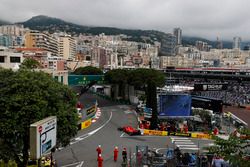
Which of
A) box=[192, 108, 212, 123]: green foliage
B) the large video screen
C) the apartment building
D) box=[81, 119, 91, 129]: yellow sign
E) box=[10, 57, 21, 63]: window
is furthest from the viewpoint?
box=[10, 57, 21, 63]: window

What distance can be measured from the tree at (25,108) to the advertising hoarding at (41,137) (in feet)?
7.84

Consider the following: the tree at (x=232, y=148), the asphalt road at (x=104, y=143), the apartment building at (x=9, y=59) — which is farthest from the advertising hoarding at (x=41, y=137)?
the apartment building at (x=9, y=59)

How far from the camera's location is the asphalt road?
65.6ft

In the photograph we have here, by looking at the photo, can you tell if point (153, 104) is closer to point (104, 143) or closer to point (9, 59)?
point (104, 143)

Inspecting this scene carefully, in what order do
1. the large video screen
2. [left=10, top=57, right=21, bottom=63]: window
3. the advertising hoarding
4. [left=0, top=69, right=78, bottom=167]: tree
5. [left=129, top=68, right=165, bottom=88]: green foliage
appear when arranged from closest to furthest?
the advertising hoarding → [left=0, top=69, right=78, bottom=167]: tree → the large video screen → [left=10, top=57, right=21, bottom=63]: window → [left=129, top=68, right=165, bottom=88]: green foliage

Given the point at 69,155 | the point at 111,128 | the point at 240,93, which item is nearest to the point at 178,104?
the point at 111,128

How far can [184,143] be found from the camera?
86.2 feet

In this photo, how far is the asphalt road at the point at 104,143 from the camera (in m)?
20.0

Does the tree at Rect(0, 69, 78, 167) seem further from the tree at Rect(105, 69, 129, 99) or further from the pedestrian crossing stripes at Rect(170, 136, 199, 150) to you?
the tree at Rect(105, 69, 129, 99)

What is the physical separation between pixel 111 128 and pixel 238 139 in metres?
24.1

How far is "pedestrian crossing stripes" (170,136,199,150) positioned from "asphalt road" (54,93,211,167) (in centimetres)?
52

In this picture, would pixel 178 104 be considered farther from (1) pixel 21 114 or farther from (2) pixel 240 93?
(2) pixel 240 93

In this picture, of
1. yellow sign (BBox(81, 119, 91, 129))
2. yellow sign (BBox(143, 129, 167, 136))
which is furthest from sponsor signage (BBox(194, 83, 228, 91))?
yellow sign (BBox(81, 119, 91, 129))

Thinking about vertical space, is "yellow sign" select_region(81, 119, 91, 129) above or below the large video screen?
below
